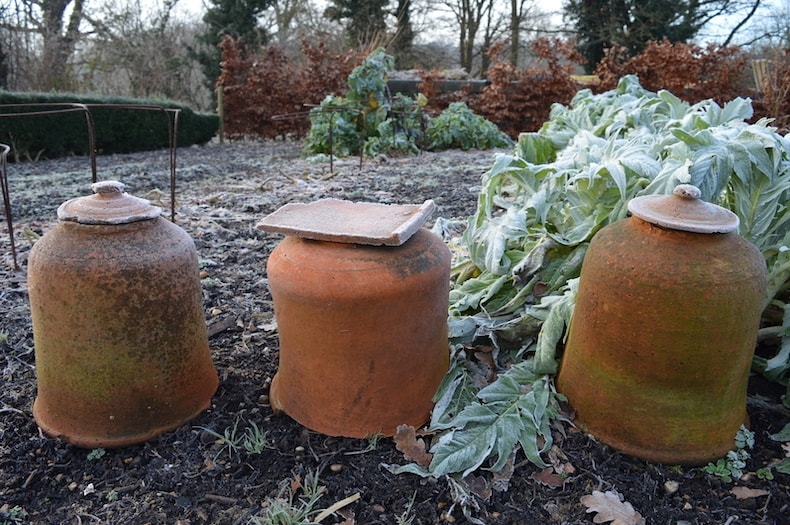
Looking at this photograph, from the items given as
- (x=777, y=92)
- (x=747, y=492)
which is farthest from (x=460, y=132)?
(x=747, y=492)

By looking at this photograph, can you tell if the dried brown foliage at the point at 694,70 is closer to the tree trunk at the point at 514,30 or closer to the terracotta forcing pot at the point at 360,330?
the tree trunk at the point at 514,30

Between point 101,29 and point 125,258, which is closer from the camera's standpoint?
point 125,258

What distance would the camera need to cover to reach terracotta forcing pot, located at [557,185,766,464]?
1.88 meters

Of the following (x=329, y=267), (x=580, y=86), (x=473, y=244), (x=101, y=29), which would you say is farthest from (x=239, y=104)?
(x=329, y=267)

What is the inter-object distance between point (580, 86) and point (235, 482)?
14.1 metres

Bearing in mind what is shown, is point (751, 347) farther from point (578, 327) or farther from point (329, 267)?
point (329, 267)

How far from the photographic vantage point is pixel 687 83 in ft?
42.6

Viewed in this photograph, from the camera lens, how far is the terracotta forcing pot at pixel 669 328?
6.18 feet

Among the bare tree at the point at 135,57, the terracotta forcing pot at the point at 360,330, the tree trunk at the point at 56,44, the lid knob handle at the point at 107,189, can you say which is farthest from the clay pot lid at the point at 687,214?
the bare tree at the point at 135,57

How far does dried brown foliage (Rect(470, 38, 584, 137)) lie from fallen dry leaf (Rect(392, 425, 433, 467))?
1184 cm

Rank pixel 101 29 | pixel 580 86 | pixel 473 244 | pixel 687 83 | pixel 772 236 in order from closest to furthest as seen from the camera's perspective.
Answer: pixel 772 236
pixel 473 244
pixel 687 83
pixel 580 86
pixel 101 29

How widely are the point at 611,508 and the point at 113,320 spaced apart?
5.93 feet

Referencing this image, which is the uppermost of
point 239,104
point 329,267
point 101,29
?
point 101,29

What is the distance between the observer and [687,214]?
75.3 inches
